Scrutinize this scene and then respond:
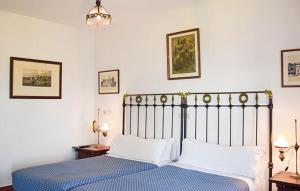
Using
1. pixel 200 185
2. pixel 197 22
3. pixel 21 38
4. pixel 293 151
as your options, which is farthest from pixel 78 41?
pixel 293 151

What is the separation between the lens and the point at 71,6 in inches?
144

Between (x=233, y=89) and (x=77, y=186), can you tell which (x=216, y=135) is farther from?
(x=77, y=186)

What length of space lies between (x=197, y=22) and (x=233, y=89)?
38.3 inches

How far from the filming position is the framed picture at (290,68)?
2.85 m

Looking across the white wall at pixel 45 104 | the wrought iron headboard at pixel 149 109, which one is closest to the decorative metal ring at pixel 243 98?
the wrought iron headboard at pixel 149 109

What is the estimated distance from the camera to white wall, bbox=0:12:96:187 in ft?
12.7

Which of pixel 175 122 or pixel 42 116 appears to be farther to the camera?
pixel 42 116

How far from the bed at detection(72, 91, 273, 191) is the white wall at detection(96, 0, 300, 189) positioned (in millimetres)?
164

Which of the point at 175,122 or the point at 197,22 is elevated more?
the point at 197,22

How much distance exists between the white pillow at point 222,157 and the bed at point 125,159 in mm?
416

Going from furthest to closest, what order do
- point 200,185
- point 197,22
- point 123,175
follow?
1. point 197,22
2. point 123,175
3. point 200,185

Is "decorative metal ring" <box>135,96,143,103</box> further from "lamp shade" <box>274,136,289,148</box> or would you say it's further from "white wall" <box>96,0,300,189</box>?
"lamp shade" <box>274,136,289,148</box>

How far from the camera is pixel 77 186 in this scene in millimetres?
2650

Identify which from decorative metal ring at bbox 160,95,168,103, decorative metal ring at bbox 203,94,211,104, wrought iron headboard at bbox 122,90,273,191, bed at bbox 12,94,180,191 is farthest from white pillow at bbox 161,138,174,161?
decorative metal ring at bbox 203,94,211,104
